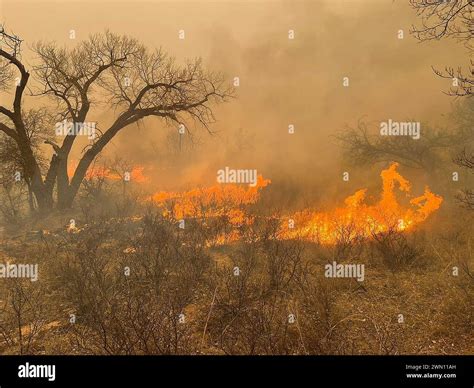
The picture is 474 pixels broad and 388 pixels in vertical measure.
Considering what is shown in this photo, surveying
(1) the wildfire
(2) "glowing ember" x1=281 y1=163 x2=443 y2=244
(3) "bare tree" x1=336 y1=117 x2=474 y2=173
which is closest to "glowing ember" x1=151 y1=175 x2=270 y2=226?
(1) the wildfire

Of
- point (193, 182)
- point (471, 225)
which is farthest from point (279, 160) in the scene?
point (471, 225)

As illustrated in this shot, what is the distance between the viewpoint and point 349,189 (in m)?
19.5

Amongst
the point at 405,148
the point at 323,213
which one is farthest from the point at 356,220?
the point at 405,148

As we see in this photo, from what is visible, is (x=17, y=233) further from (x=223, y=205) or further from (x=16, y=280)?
(x=223, y=205)

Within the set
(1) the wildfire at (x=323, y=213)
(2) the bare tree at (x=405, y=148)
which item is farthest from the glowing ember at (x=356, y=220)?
(2) the bare tree at (x=405, y=148)

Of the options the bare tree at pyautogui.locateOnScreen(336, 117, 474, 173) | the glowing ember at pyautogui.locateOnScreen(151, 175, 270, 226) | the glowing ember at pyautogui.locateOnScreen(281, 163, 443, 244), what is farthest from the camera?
the bare tree at pyautogui.locateOnScreen(336, 117, 474, 173)

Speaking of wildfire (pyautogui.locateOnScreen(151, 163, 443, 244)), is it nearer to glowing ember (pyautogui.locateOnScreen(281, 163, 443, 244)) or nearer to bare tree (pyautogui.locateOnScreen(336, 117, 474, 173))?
glowing ember (pyautogui.locateOnScreen(281, 163, 443, 244))

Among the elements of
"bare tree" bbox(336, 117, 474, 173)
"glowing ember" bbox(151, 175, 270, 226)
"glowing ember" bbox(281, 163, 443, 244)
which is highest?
"bare tree" bbox(336, 117, 474, 173)

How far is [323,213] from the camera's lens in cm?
1427

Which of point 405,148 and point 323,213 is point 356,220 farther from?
point 405,148

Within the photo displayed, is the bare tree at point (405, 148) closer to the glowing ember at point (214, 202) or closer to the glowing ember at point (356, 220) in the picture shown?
the glowing ember at point (356, 220)

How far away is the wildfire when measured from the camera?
11.4m

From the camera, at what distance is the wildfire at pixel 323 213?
11352mm

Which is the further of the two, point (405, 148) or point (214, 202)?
point (405, 148)
